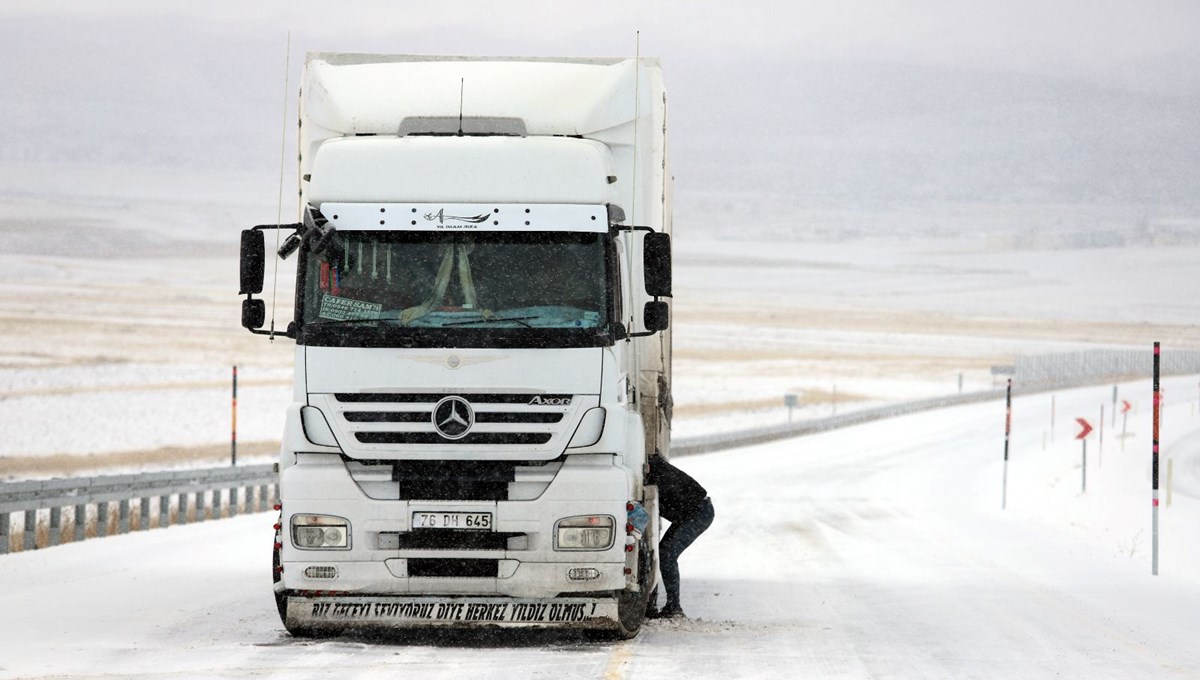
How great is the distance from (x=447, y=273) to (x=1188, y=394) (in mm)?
73068

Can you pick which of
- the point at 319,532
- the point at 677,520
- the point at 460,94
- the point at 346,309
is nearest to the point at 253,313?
the point at 346,309

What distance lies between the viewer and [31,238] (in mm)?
199125

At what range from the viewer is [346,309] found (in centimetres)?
1053

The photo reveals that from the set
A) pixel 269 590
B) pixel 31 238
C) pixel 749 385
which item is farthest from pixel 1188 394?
pixel 31 238

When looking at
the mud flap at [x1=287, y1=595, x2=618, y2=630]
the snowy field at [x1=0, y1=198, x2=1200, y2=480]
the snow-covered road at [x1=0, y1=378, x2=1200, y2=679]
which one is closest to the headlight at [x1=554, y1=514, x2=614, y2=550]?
the mud flap at [x1=287, y1=595, x2=618, y2=630]

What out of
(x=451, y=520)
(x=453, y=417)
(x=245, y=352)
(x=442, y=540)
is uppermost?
(x=453, y=417)

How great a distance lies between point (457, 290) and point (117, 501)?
1116 centimetres

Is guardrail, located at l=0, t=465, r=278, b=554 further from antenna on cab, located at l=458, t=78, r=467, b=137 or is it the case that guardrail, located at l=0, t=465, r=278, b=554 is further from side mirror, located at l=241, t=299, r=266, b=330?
antenna on cab, located at l=458, t=78, r=467, b=137

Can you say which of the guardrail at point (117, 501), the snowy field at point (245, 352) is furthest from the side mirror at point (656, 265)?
the snowy field at point (245, 352)

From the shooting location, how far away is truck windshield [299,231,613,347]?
10.4 m

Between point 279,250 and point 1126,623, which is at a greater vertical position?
point 279,250

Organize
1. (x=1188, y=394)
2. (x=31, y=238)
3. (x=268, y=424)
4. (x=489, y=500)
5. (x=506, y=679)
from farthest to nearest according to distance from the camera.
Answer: (x=31, y=238)
(x=1188, y=394)
(x=268, y=424)
(x=489, y=500)
(x=506, y=679)

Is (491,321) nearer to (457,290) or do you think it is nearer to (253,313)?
(457,290)

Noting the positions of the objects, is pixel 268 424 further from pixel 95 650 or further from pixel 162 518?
pixel 95 650
